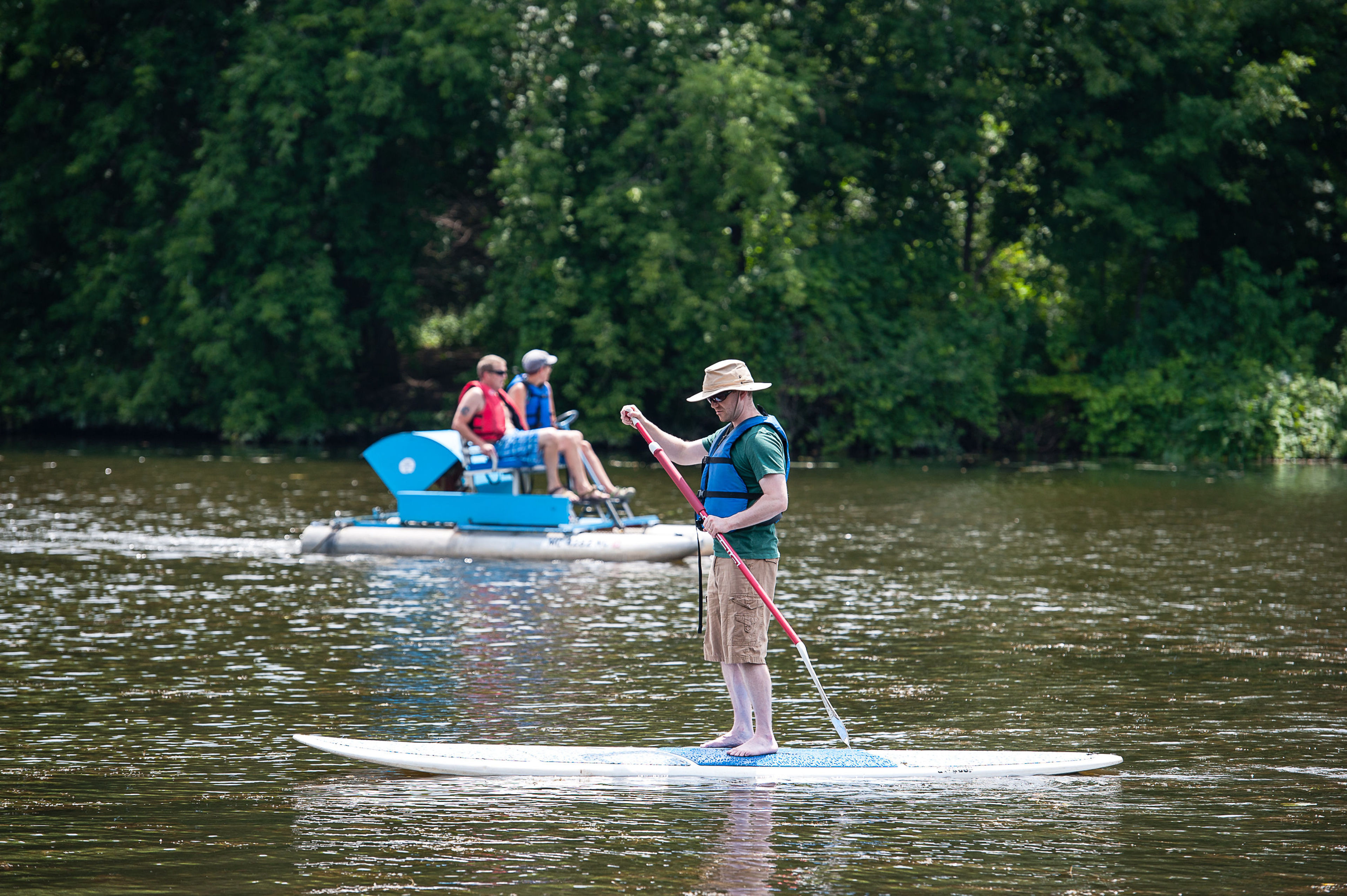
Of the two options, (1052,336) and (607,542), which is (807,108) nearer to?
(1052,336)

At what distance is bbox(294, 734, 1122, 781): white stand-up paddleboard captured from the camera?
23.9 feet

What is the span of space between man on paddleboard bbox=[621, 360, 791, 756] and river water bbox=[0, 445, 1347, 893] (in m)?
0.51

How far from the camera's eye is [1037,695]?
9.20 meters

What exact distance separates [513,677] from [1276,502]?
551 inches

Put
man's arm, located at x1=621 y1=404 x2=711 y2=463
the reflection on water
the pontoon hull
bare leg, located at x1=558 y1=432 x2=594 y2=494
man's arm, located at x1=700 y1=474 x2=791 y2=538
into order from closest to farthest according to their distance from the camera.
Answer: the reflection on water < man's arm, located at x1=700 y1=474 x2=791 y2=538 < man's arm, located at x1=621 y1=404 x2=711 y2=463 < the pontoon hull < bare leg, located at x1=558 y1=432 x2=594 y2=494

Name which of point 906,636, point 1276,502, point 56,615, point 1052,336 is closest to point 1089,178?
point 1052,336

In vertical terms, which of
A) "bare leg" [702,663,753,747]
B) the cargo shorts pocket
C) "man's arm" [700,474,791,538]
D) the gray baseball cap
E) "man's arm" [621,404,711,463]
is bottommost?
"bare leg" [702,663,753,747]

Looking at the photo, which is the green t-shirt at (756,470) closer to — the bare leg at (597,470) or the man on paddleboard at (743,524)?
the man on paddleboard at (743,524)

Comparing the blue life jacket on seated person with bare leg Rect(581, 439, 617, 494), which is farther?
bare leg Rect(581, 439, 617, 494)

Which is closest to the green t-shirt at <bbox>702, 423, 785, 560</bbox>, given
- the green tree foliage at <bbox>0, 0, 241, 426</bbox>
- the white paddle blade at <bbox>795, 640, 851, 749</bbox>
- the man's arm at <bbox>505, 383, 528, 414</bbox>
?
the white paddle blade at <bbox>795, 640, 851, 749</bbox>

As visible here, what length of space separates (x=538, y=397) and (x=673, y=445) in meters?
8.17

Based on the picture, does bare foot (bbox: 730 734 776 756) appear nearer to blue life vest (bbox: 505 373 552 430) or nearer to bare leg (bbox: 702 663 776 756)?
bare leg (bbox: 702 663 776 756)

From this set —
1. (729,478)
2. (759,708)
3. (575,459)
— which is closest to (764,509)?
(729,478)

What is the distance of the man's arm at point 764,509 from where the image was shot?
714 centimetres
